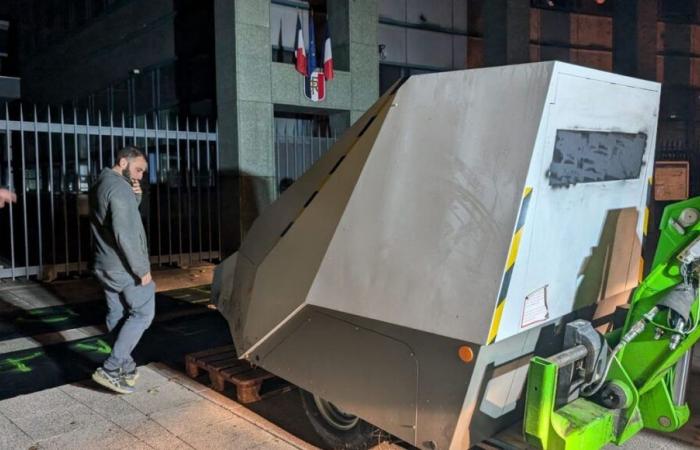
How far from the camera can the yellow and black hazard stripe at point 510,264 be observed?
2654 mm

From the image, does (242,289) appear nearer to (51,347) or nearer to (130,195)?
(130,195)

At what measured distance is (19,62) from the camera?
80.5ft

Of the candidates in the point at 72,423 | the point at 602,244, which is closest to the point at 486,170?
the point at 602,244

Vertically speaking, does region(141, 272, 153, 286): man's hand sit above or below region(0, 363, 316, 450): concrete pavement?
above

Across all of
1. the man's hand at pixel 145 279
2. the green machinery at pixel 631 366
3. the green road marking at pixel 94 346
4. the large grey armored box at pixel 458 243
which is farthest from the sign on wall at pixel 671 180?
the green road marking at pixel 94 346

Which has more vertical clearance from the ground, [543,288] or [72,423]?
[543,288]

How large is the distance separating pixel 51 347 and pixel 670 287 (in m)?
5.63

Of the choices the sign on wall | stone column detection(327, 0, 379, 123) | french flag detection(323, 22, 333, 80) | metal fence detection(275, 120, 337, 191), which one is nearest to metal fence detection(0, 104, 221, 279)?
metal fence detection(275, 120, 337, 191)

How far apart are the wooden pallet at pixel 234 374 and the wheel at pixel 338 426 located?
2.40 ft

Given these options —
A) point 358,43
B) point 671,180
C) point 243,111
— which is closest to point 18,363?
point 243,111

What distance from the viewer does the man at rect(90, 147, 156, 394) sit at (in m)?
4.43

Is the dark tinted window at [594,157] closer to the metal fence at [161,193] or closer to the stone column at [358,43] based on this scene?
the metal fence at [161,193]

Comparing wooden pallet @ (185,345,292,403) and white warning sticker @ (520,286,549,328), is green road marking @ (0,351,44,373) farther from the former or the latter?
white warning sticker @ (520,286,549,328)

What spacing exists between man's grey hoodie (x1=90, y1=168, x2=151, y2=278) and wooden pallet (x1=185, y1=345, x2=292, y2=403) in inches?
36.9
